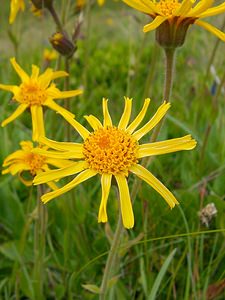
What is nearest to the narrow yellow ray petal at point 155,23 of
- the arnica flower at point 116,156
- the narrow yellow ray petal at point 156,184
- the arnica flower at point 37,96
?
Result: the arnica flower at point 116,156

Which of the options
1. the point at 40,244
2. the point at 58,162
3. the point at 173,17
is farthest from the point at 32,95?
the point at 173,17

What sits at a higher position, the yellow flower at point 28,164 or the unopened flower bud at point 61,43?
the unopened flower bud at point 61,43

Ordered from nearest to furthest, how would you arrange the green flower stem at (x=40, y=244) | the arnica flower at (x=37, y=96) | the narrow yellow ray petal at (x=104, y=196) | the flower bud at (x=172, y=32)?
the narrow yellow ray petal at (x=104, y=196) → the flower bud at (x=172, y=32) → the green flower stem at (x=40, y=244) → the arnica flower at (x=37, y=96)

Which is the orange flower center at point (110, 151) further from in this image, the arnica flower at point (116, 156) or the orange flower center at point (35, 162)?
the orange flower center at point (35, 162)

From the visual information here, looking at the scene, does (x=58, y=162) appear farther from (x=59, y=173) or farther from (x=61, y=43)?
(x=61, y=43)

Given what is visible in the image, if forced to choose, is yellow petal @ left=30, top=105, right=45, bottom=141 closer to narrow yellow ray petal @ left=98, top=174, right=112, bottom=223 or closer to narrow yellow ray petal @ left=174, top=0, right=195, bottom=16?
narrow yellow ray petal @ left=98, top=174, right=112, bottom=223

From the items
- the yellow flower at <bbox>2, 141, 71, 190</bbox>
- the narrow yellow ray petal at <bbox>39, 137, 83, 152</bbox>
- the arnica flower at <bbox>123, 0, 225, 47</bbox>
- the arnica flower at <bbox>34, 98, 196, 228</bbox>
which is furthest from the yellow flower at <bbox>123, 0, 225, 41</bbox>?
the yellow flower at <bbox>2, 141, 71, 190</bbox>

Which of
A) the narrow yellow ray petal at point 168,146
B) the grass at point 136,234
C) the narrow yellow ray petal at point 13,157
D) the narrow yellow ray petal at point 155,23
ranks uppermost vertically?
the narrow yellow ray petal at point 155,23
